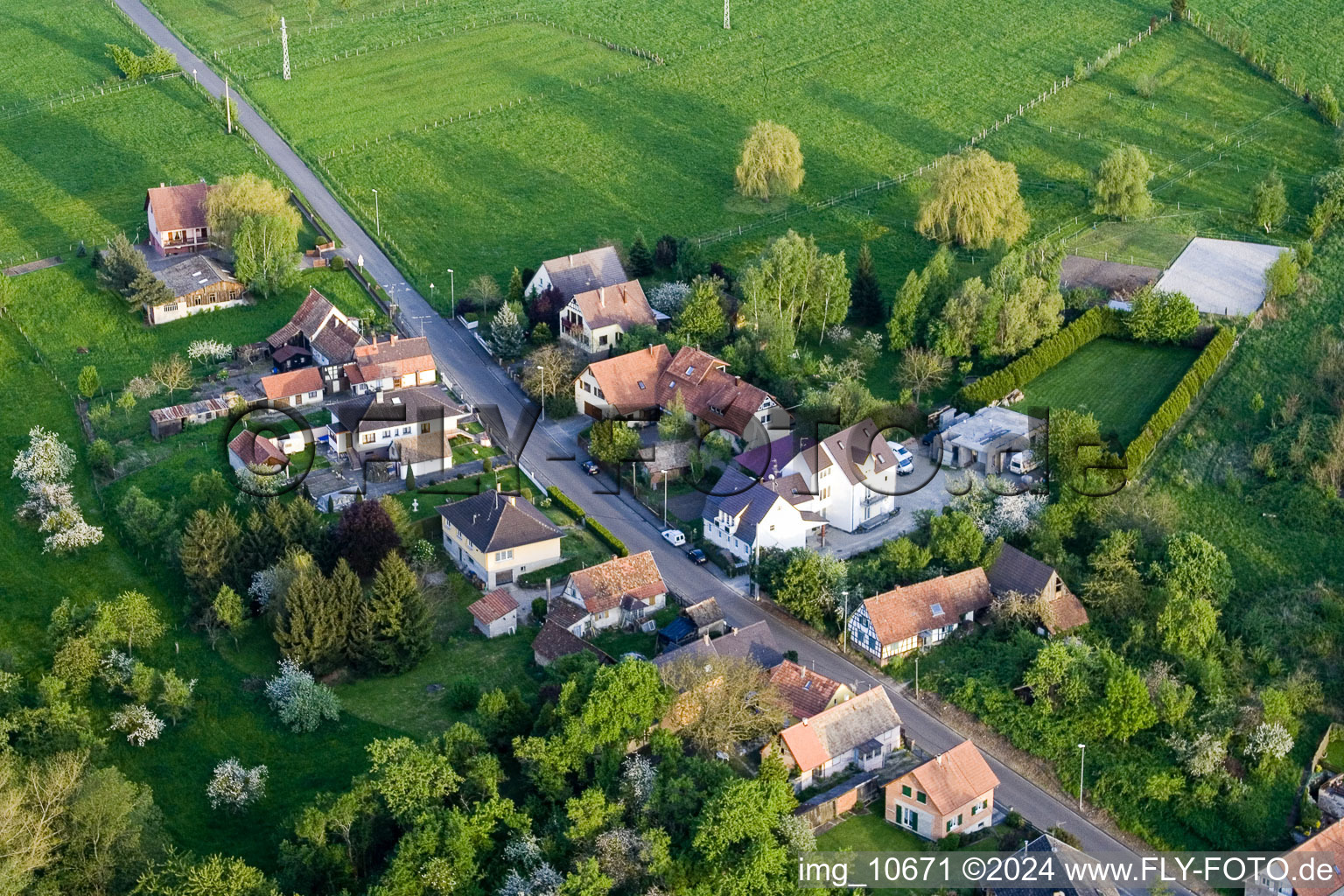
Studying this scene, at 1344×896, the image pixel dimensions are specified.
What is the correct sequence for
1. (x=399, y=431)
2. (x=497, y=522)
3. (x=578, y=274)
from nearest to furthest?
(x=497, y=522) < (x=399, y=431) < (x=578, y=274)

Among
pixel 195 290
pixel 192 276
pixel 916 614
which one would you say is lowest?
pixel 195 290

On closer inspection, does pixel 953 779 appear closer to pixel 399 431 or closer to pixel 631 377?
pixel 631 377

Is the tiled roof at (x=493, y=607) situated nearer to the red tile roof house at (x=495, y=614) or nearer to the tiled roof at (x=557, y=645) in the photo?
the red tile roof house at (x=495, y=614)

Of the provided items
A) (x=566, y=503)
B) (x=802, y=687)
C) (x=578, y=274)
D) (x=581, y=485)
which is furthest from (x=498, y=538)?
(x=578, y=274)

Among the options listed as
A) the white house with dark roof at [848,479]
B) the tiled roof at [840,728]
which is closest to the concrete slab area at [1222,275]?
the white house with dark roof at [848,479]

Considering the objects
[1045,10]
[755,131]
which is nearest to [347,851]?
[755,131]

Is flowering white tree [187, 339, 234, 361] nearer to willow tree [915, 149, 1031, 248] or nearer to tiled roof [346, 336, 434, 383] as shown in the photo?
tiled roof [346, 336, 434, 383]

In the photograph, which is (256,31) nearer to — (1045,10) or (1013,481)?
(1045,10)
